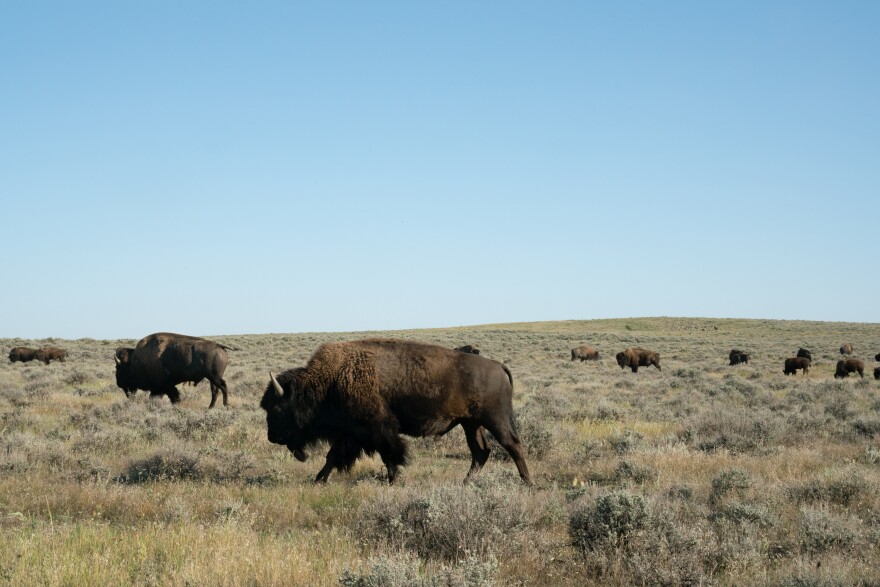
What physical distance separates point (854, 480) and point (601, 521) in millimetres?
3549

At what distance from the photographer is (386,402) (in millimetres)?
8461

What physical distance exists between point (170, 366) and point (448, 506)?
42.9 feet

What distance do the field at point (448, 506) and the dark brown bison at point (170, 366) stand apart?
2277 millimetres

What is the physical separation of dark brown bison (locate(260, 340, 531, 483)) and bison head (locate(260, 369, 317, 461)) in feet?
0.04

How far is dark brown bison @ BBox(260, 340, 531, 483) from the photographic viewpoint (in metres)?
8.42

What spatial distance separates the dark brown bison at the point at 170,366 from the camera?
54.0ft

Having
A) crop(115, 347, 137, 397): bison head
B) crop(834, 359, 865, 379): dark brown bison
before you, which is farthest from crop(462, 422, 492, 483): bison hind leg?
A: crop(834, 359, 865, 379): dark brown bison

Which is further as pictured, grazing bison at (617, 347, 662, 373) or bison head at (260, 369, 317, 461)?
grazing bison at (617, 347, 662, 373)

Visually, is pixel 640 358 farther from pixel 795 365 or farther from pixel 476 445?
pixel 476 445

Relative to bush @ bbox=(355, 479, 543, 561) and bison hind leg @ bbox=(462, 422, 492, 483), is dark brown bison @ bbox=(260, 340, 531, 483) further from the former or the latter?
bush @ bbox=(355, 479, 543, 561)

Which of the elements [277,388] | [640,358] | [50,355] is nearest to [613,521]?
[277,388]

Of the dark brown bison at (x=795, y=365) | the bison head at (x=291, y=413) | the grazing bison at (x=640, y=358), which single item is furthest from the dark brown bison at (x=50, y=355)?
the dark brown bison at (x=795, y=365)

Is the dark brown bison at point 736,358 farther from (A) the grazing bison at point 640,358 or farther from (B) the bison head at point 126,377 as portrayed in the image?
(B) the bison head at point 126,377

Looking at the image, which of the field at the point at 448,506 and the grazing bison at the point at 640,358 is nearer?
the field at the point at 448,506
